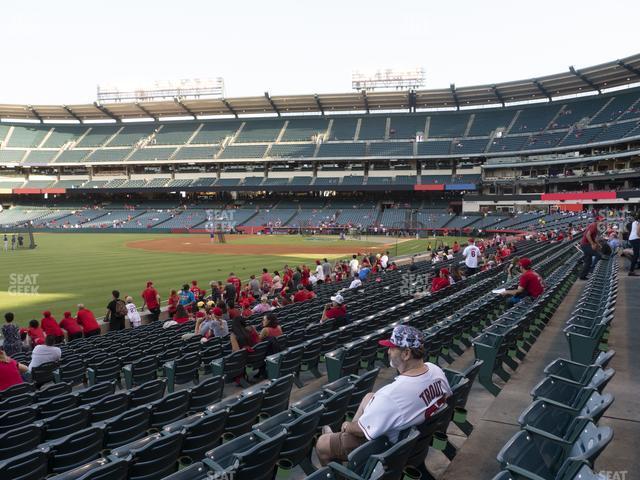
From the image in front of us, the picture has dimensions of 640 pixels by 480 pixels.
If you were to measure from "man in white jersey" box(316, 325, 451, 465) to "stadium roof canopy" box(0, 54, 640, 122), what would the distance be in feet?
206

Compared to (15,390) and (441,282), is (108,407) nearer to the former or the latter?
A: (15,390)

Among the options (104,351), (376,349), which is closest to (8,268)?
(104,351)

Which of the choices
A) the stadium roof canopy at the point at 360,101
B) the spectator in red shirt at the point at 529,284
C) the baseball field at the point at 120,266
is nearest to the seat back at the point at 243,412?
the spectator in red shirt at the point at 529,284

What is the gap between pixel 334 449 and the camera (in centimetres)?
392

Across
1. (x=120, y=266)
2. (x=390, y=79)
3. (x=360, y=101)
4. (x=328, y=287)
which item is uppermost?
(x=390, y=79)

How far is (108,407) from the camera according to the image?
5.98 m

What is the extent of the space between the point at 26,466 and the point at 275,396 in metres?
2.64

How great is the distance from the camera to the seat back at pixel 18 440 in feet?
16.2

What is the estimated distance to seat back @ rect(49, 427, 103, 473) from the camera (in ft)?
14.9

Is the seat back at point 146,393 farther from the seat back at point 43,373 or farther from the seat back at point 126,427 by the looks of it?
the seat back at point 43,373

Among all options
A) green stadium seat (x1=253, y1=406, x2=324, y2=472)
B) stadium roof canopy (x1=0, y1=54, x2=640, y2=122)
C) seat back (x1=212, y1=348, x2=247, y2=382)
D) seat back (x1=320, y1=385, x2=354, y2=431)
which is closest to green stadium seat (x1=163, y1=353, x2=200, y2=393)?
seat back (x1=212, y1=348, x2=247, y2=382)

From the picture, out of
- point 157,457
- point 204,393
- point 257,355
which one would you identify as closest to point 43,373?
point 257,355

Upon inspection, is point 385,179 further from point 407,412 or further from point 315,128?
point 407,412

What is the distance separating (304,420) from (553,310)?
9.03 meters
